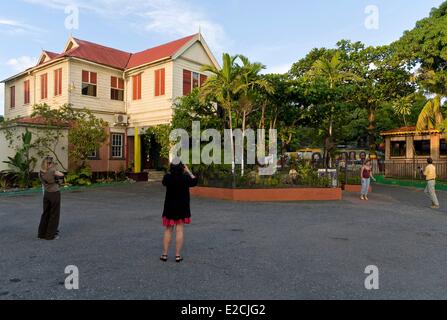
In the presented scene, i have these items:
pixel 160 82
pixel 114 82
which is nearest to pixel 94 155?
pixel 114 82

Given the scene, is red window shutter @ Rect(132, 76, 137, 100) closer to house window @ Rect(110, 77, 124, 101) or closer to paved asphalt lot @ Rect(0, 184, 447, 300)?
house window @ Rect(110, 77, 124, 101)

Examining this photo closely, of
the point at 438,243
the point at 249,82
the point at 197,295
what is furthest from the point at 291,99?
the point at 197,295

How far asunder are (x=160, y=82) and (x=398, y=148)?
1842cm

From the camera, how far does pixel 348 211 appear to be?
1062 cm

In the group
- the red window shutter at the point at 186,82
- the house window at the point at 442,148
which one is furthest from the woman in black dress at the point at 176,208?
the house window at the point at 442,148

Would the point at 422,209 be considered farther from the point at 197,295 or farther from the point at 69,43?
the point at 69,43

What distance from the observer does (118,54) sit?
74.7 feet

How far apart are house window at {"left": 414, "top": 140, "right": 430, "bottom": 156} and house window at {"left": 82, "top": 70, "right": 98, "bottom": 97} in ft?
72.7

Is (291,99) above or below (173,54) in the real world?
below

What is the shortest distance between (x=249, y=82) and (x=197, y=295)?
481 inches

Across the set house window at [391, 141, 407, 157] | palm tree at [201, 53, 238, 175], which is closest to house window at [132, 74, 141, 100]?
palm tree at [201, 53, 238, 175]

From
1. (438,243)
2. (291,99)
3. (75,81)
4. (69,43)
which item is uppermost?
(69,43)

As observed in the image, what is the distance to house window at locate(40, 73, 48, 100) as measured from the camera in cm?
2089

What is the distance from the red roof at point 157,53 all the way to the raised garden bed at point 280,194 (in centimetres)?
999
